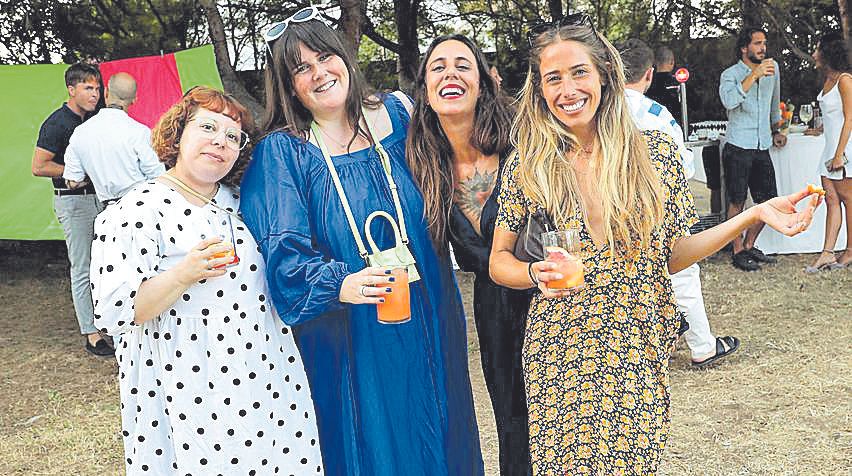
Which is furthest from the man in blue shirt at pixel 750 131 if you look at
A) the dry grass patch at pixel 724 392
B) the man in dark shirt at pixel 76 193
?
the man in dark shirt at pixel 76 193

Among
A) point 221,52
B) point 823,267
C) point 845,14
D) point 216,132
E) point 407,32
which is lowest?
point 823,267

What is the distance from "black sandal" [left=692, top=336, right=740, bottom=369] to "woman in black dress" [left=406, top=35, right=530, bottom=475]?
247 centimetres

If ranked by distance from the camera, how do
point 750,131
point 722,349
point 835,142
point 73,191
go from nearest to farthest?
A: point 722,349, point 73,191, point 835,142, point 750,131

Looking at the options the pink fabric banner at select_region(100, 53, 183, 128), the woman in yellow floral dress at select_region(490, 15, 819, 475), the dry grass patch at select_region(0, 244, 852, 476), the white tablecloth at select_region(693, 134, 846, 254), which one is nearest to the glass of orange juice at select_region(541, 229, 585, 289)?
the woman in yellow floral dress at select_region(490, 15, 819, 475)

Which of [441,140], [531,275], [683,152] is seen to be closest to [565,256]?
[531,275]

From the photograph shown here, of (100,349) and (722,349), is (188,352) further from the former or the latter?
(100,349)

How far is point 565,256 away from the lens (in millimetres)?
1982

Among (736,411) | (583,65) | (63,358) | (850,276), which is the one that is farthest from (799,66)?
(583,65)

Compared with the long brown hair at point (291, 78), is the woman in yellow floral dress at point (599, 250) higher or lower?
lower

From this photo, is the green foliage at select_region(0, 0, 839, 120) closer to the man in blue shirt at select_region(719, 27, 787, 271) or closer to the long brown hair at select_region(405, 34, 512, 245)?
the man in blue shirt at select_region(719, 27, 787, 271)

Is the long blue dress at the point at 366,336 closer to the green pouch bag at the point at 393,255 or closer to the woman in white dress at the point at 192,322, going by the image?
the green pouch bag at the point at 393,255

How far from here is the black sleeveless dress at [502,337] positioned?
101 inches

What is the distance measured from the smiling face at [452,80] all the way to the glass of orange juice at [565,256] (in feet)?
2.21

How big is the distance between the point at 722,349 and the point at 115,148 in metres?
3.75
